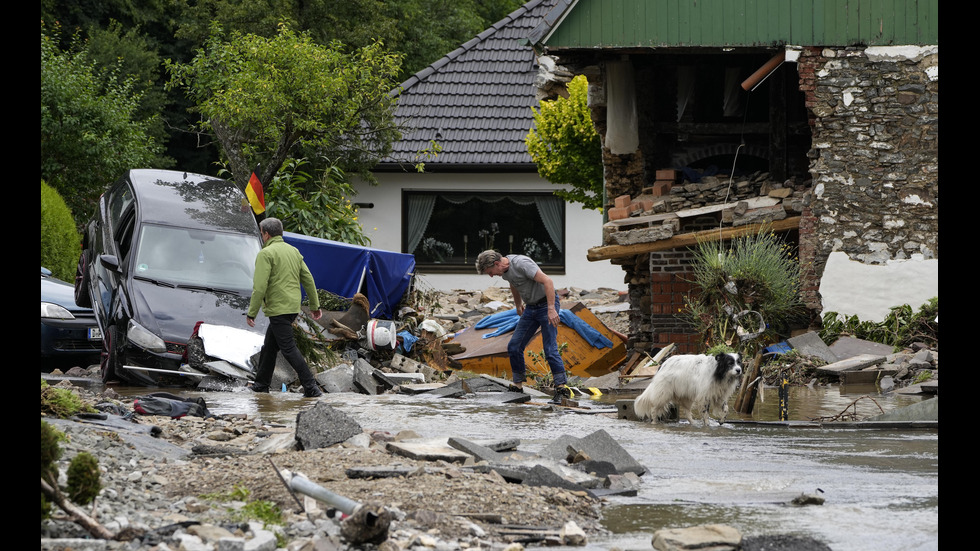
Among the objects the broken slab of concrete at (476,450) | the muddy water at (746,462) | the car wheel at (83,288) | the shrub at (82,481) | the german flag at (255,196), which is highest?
the german flag at (255,196)

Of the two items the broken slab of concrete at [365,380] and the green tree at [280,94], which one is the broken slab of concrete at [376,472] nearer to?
the broken slab of concrete at [365,380]

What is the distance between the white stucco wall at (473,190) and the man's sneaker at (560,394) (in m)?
15.7

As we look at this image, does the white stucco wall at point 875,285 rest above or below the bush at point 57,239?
below

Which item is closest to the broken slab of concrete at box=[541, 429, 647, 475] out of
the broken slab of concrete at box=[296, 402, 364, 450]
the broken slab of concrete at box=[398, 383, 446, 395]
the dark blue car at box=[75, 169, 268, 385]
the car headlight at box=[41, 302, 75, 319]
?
the broken slab of concrete at box=[296, 402, 364, 450]

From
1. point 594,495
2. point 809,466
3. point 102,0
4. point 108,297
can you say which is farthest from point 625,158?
point 102,0

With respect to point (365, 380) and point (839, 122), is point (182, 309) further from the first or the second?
point (839, 122)

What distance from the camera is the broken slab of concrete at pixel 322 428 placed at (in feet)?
24.9

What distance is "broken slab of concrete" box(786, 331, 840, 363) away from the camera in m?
14.4

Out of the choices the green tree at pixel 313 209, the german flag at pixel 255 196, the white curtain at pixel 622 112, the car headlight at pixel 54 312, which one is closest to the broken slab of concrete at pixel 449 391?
the german flag at pixel 255 196

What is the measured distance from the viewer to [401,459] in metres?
7.14

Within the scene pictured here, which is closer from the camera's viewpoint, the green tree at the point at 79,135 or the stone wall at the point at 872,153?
the stone wall at the point at 872,153

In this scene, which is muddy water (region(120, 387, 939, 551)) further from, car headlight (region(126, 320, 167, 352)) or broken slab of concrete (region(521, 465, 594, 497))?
car headlight (region(126, 320, 167, 352))

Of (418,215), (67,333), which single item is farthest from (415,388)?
(418,215)
